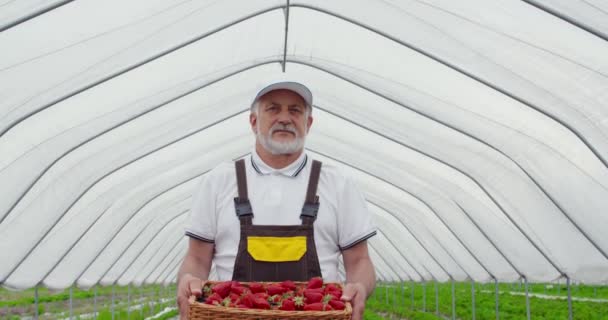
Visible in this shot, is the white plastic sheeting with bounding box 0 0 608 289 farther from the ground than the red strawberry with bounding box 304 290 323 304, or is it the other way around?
the white plastic sheeting with bounding box 0 0 608 289

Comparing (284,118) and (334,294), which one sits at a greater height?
(284,118)

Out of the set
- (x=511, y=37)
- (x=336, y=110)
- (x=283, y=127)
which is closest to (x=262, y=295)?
(x=283, y=127)

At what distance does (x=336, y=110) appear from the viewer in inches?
432

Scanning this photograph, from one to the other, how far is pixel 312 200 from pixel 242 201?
0.97 feet

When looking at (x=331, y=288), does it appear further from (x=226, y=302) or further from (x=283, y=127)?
(x=283, y=127)

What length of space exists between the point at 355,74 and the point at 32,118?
3593 mm

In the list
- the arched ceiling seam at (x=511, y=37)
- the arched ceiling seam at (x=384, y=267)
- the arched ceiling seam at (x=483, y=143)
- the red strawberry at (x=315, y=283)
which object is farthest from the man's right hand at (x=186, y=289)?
the arched ceiling seam at (x=384, y=267)

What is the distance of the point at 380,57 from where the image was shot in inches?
347

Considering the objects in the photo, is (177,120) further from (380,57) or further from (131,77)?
(380,57)

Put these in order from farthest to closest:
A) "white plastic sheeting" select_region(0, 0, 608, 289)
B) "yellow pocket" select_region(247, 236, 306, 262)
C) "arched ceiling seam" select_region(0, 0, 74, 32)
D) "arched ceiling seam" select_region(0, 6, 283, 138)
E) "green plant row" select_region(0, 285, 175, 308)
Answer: "green plant row" select_region(0, 285, 175, 308) → "arched ceiling seam" select_region(0, 6, 283, 138) → "white plastic sheeting" select_region(0, 0, 608, 289) → "arched ceiling seam" select_region(0, 0, 74, 32) → "yellow pocket" select_region(247, 236, 306, 262)

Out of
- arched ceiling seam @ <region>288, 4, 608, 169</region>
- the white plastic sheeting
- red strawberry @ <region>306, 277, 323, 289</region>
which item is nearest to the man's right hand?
red strawberry @ <region>306, 277, 323, 289</region>

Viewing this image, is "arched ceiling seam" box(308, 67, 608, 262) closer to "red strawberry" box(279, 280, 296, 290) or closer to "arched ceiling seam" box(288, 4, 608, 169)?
"arched ceiling seam" box(288, 4, 608, 169)

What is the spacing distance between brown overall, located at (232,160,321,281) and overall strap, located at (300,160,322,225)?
0.12 ft

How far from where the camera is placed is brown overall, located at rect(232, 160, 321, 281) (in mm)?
3328
